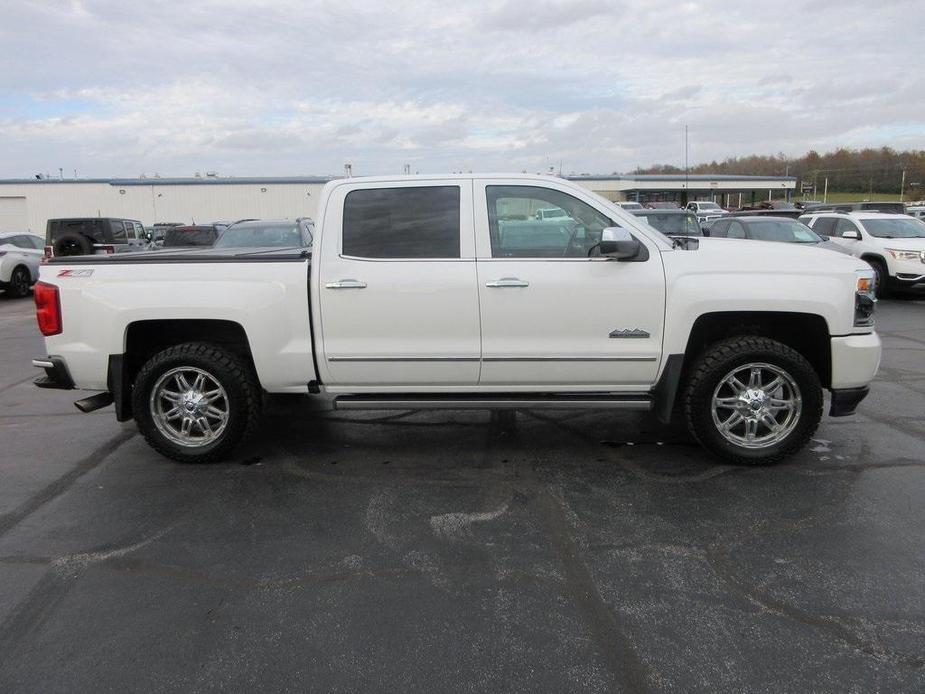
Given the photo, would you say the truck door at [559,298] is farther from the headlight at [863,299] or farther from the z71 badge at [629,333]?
the headlight at [863,299]

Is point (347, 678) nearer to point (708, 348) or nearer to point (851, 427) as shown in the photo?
point (708, 348)

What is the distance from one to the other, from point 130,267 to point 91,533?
1.82 metres

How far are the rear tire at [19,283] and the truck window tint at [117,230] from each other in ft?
7.56

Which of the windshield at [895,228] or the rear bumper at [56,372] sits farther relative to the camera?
the windshield at [895,228]

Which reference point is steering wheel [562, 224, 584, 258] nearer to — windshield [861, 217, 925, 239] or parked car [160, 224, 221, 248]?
windshield [861, 217, 925, 239]

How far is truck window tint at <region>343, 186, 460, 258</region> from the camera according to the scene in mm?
4742

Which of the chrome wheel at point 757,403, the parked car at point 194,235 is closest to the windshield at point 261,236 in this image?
the parked car at point 194,235

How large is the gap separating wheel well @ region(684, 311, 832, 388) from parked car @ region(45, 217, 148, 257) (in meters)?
16.8

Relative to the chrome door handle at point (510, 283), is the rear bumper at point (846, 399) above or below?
below

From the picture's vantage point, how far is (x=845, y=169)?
88562 millimetres

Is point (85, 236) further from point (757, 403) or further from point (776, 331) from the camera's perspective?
point (757, 403)

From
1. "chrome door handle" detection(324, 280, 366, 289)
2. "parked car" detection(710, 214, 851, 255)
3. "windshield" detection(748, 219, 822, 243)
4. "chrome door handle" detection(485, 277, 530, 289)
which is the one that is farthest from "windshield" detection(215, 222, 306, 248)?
"windshield" detection(748, 219, 822, 243)

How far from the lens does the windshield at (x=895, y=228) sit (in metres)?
13.9

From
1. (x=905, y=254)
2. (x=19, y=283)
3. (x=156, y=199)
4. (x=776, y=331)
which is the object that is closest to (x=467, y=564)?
(x=776, y=331)
